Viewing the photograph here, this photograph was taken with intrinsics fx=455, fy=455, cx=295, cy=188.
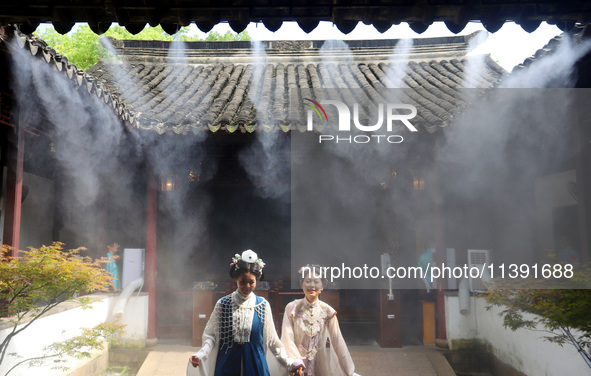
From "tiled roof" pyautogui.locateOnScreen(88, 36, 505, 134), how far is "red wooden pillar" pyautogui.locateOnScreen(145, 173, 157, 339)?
1520mm

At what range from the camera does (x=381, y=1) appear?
2852 millimetres

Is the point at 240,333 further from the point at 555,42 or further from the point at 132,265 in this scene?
the point at 555,42

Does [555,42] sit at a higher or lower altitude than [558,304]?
higher

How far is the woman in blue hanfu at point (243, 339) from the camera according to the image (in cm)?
448

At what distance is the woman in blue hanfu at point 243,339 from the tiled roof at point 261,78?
2.81 meters

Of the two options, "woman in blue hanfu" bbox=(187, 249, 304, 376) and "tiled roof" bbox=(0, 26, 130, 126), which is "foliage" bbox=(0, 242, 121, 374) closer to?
"woman in blue hanfu" bbox=(187, 249, 304, 376)

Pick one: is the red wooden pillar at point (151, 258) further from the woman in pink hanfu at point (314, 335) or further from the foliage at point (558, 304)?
the foliage at point (558, 304)

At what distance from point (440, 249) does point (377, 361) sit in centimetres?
230

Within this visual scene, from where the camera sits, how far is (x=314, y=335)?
16.5ft

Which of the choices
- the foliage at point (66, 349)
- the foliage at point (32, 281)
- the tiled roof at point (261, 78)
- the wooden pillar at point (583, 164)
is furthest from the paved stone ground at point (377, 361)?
the tiled roof at point (261, 78)

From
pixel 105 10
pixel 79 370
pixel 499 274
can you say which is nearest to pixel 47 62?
pixel 105 10

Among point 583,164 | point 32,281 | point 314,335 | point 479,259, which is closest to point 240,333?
point 314,335

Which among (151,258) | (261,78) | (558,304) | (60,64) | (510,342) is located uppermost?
(261,78)

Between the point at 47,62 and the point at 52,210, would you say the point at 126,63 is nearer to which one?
the point at 52,210
